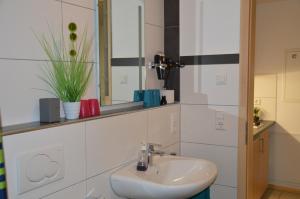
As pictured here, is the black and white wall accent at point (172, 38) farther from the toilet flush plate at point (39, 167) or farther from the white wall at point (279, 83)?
the white wall at point (279, 83)

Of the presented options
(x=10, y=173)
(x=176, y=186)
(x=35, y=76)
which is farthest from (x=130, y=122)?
(x=10, y=173)

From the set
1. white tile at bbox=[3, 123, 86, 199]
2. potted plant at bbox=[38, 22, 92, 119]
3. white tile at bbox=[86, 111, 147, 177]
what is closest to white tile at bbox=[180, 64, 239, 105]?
white tile at bbox=[86, 111, 147, 177]

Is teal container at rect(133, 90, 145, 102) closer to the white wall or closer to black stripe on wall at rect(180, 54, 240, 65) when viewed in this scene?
black stripe on wall at rect(180, 54, 240, 65)

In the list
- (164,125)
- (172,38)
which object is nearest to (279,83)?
(172,38)

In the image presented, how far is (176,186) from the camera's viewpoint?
128 centimetres

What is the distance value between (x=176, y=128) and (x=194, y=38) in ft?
2.20

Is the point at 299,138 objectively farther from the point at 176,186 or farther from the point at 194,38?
the point at 176,186

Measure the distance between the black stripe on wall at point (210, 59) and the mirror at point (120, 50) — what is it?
0.35 m

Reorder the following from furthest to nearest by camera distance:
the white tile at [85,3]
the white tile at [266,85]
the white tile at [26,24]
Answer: the white tile at [266,85] → the white tile at [85,3] → the white tile at [26,24]

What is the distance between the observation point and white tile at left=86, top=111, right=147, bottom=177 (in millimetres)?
1322

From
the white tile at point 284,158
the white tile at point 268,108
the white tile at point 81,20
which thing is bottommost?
the white tile at point 284,158

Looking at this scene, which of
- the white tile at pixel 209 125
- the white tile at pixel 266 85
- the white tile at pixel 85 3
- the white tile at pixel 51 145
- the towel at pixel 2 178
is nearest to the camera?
the towel at pixel 2 178

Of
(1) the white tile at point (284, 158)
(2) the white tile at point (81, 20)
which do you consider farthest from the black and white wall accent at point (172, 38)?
(1) the white tile at point (284, 158)

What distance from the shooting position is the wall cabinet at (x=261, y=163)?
9.75ft
